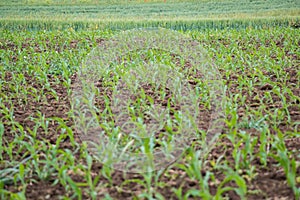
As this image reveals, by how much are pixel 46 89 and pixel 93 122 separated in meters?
1.83

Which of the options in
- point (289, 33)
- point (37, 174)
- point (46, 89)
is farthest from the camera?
point (289, 33)

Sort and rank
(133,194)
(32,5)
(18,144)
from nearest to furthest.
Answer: (133,194), (18,144), (32,5)

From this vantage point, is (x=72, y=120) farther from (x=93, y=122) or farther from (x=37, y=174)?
(x=37, y=174)

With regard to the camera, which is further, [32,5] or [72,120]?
[32,5]

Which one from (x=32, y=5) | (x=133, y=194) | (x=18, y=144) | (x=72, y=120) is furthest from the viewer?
(x=32, y=5)

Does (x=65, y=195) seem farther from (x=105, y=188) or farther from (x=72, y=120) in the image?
(x=72, y=120)

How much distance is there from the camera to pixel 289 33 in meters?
8.44

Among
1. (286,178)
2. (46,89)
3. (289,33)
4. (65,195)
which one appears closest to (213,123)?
(286,178)

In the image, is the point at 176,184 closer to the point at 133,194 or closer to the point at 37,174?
the point at 133,194

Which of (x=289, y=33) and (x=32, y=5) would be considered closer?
(x=289, y=33)

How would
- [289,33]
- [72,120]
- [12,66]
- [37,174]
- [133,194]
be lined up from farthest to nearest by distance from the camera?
[289,33], [12,66], [72,120], [37,174], [133,194]

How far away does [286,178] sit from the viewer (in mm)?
2570

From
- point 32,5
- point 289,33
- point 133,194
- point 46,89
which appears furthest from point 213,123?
point 32,5

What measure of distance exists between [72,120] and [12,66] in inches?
107
